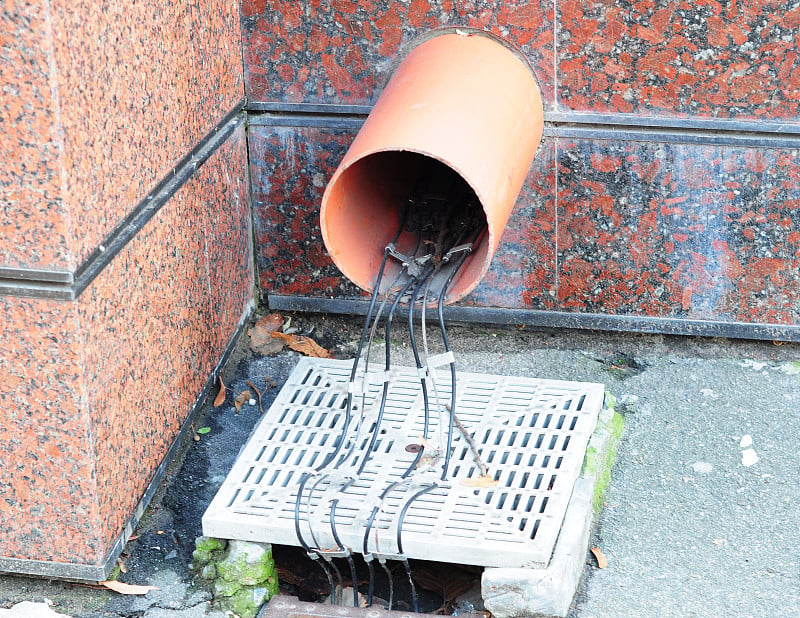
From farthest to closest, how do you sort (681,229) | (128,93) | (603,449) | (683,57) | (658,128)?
(681,229), (658,128), (683,57), (603,449), (128,93)

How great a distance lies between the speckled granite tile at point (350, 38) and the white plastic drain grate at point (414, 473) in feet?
3.31

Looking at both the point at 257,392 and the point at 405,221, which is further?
the point at 257,392

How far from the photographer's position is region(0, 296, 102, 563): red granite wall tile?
2641 mm

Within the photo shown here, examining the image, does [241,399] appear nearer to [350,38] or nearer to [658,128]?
[350,38]

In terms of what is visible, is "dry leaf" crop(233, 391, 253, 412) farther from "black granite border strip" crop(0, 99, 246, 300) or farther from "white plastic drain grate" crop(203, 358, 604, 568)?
"black granite border strip" crop(0, 99, 246, 300)

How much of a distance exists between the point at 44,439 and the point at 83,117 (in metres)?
0.82

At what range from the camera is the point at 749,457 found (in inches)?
137

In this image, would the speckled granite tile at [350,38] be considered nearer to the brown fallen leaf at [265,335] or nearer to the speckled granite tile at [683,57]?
the speckled granite tile at [683,57]

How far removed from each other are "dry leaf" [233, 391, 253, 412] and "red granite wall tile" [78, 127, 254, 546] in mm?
156

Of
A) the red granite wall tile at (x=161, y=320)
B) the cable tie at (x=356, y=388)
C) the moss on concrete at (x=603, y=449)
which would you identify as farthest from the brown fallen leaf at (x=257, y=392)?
the moss on concrete at (x=603, y=449)

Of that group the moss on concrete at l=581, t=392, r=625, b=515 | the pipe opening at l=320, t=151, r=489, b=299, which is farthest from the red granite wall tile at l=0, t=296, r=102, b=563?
the moss on concrete at l=581, t=392, r=625, b=515

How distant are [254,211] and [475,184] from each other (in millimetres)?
1331

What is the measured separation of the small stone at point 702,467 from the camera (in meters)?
3.42

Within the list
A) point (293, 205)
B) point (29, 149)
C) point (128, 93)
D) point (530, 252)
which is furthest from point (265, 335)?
point (29, 149)
